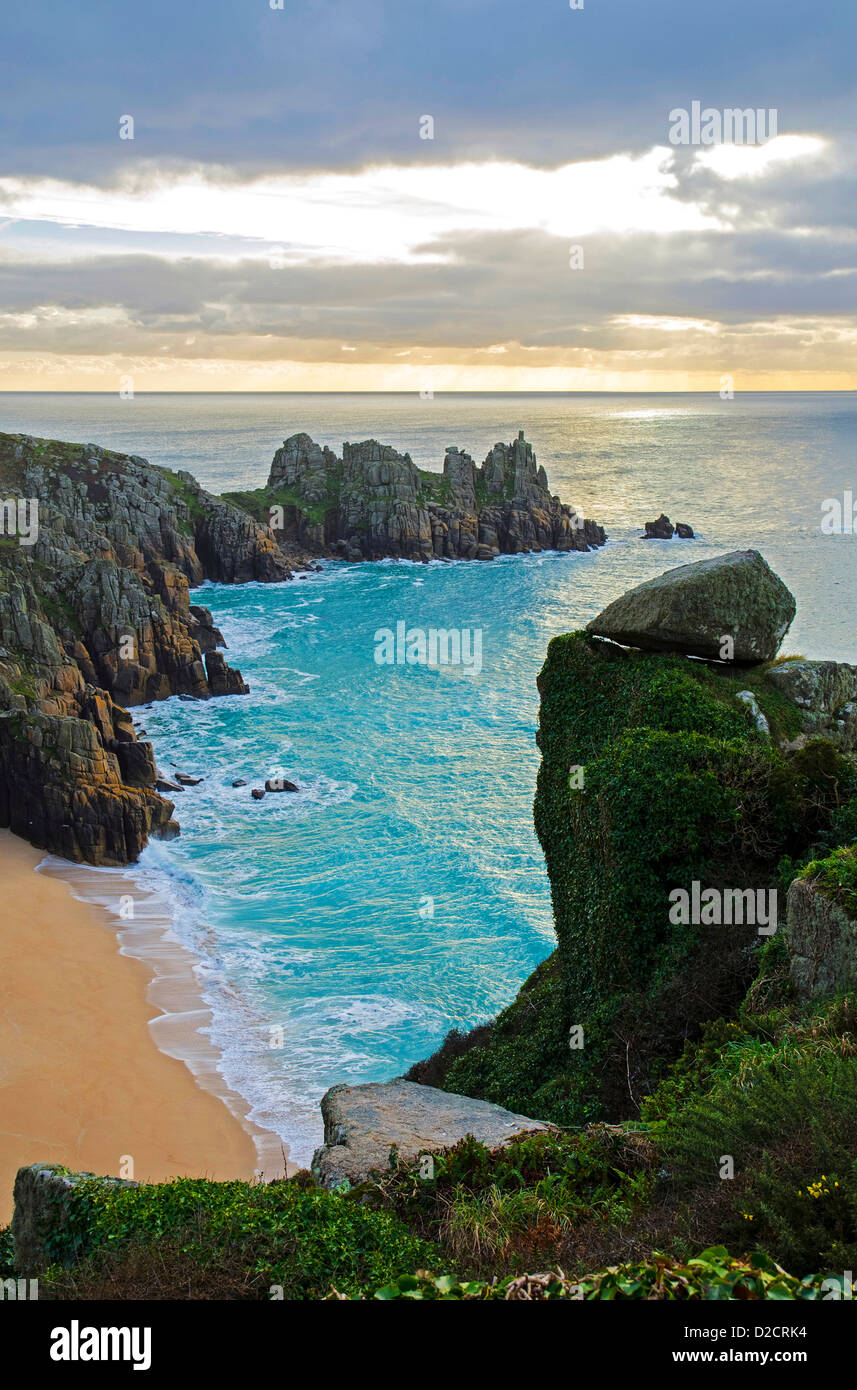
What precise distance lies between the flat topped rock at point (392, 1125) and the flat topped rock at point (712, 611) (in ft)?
30.2

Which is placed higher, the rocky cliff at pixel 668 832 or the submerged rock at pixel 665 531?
the submerged rock at pixel 665 531

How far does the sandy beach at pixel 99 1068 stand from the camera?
21203mm

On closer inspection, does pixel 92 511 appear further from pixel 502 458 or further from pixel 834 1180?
pixel 834 1180

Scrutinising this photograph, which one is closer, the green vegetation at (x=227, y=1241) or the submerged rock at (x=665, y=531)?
the green vegetation at (x=227, y=1241)

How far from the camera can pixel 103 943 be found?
31.4 m

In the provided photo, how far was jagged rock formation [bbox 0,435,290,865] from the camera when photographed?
38.8 m

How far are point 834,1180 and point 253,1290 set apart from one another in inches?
170

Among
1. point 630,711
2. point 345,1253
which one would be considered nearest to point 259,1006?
point 630,711

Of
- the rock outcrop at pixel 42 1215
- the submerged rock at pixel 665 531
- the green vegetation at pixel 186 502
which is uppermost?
the green vegetation at pixel 186 502

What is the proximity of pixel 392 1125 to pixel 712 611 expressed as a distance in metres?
10.8
